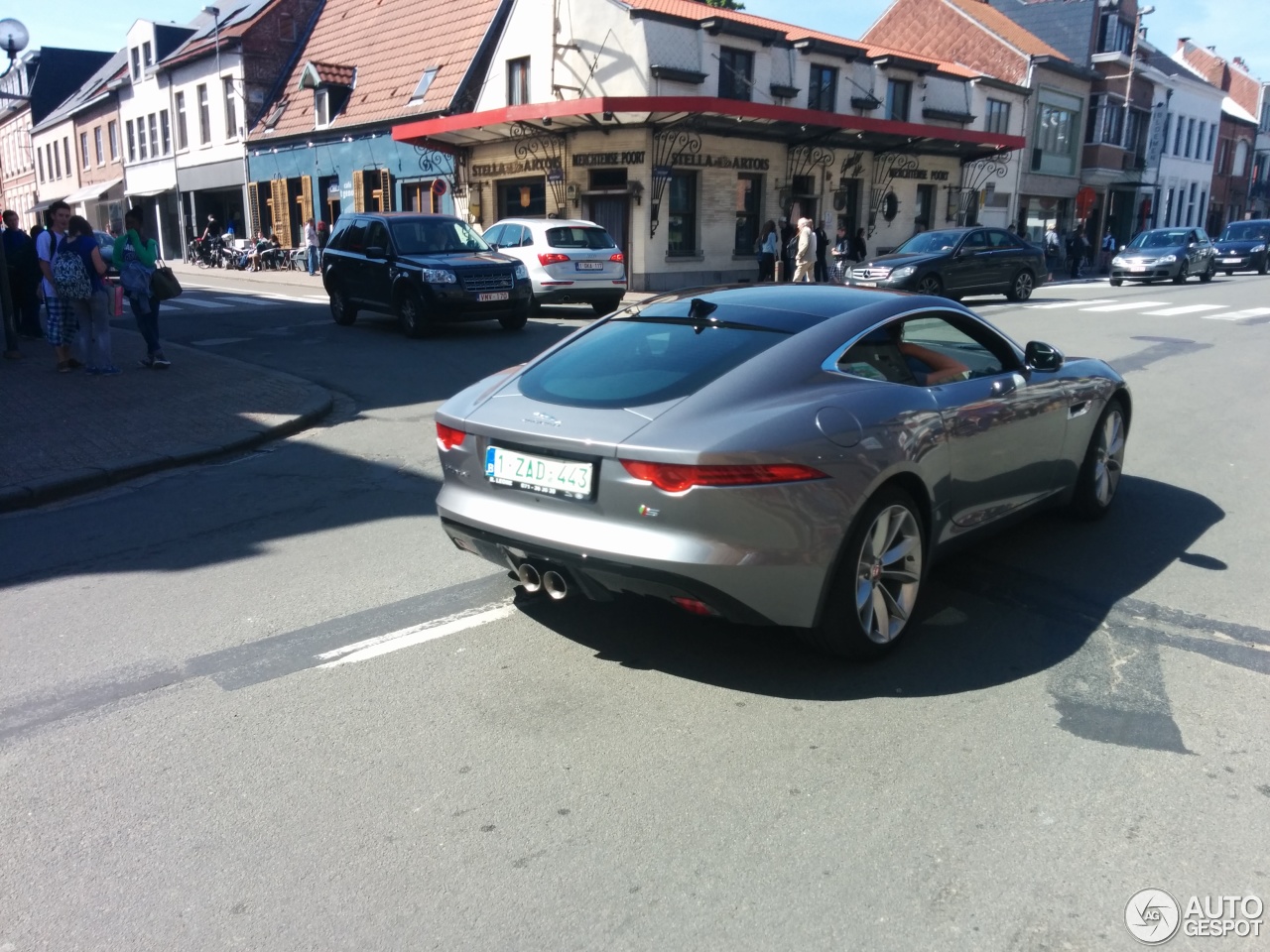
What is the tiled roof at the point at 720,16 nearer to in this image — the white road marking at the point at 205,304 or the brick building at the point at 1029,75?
the brick building at the point at 1029,75

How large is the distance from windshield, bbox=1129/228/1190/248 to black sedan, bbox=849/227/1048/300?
9.08m

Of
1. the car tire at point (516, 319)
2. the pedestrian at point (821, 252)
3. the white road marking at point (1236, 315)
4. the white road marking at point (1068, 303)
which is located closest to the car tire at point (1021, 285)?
the white road marking at point (1068, 303)

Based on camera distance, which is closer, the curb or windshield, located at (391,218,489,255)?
the curb

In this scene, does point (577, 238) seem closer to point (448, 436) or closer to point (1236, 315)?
point (1236, 315)

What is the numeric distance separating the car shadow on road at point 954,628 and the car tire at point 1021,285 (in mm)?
16530

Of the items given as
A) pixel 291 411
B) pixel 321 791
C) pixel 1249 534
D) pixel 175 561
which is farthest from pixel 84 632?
pixel 1249 534

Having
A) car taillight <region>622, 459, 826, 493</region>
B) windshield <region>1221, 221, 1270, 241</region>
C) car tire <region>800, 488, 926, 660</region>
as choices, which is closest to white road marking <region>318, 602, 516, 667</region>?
car taillight <region>622, 459, 826, 493</region>

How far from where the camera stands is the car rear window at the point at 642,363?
3.96 metres

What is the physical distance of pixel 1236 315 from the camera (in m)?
18.1

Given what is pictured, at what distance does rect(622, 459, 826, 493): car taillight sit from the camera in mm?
3496

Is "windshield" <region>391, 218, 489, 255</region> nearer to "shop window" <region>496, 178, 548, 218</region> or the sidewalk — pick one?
the sidewalk

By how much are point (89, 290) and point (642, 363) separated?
8.45 metres

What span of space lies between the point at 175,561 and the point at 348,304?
10.9 meters

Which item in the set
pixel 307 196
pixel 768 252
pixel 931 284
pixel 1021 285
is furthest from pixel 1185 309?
pixel 307 196
